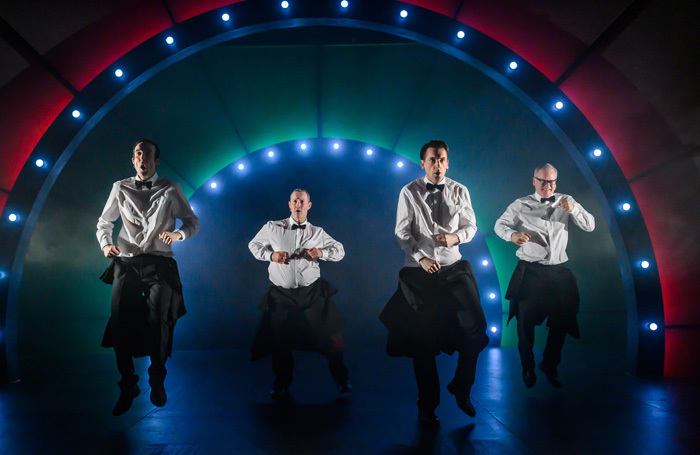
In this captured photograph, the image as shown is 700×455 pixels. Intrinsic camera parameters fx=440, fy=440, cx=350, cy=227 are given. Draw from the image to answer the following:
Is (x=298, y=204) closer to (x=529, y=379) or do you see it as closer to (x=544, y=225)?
(x=544, y=225)

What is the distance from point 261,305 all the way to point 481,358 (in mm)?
3079

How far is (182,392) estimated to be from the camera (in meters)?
4.11

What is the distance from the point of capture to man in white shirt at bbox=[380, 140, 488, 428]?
323 cm

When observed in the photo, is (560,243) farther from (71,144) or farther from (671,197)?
(71,144)

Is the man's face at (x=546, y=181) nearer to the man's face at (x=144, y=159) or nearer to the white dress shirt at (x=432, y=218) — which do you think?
the white dress shirt at (x=432, y=218)

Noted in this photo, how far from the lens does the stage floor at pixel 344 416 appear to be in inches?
108

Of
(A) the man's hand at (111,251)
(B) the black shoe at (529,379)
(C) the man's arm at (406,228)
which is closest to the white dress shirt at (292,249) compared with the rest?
(C) the man's arm at (406,228)

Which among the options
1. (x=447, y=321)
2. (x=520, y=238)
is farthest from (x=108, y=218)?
(x=520, y=238)

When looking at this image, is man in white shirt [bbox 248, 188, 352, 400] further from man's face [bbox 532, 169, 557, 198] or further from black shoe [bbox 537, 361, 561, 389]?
man's face [bbox 532, 169, 557, 198]

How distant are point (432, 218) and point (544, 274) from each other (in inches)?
64.2

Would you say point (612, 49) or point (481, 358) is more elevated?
point (612, 49)

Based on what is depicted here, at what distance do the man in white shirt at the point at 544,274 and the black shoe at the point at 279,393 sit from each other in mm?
2232

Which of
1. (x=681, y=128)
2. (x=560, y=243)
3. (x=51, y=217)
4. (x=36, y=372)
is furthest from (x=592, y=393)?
(x=51, y=217)

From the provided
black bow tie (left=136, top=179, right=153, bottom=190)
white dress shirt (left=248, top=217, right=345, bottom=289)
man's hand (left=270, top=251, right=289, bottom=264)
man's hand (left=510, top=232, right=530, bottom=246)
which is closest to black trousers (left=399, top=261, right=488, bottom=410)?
man's hand (left=510, top=232, right=530, bottom=246)
